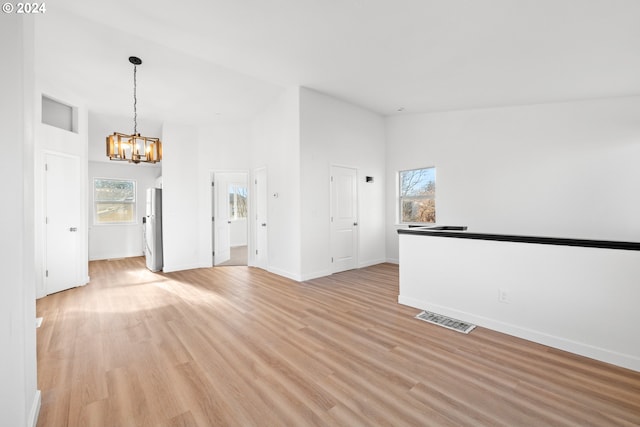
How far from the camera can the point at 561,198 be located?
14.1 feet

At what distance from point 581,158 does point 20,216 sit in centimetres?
621

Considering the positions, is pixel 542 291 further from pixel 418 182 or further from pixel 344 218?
pixel 418 182

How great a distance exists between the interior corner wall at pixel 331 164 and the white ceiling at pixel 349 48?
0.57 m

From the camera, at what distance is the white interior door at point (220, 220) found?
637cm

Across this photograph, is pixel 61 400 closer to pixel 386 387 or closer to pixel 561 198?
pixel 386 387

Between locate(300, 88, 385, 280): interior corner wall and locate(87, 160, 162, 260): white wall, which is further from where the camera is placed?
locate(87, 160, 162, 260): white wall

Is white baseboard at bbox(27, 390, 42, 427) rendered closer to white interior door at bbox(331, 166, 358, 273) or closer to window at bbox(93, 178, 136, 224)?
white interior door at bbox(331, 166, 358, 273)

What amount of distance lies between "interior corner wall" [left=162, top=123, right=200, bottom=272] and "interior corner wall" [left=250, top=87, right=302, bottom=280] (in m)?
1.66

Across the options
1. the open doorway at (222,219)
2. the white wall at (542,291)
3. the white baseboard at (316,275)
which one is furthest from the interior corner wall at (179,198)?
the white wall at (542,291)

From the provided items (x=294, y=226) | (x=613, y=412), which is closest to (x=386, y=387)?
(x=613, y=412)

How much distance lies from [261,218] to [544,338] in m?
4.94

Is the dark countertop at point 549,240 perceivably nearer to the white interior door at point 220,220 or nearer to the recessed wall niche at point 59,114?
the white interior door at point 220,220

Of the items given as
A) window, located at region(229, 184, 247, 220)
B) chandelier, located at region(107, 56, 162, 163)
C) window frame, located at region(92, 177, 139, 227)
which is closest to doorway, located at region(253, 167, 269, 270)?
chandelier, located at region(107, 56, 162, 163)

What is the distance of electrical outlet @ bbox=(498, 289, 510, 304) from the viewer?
9.04ft
